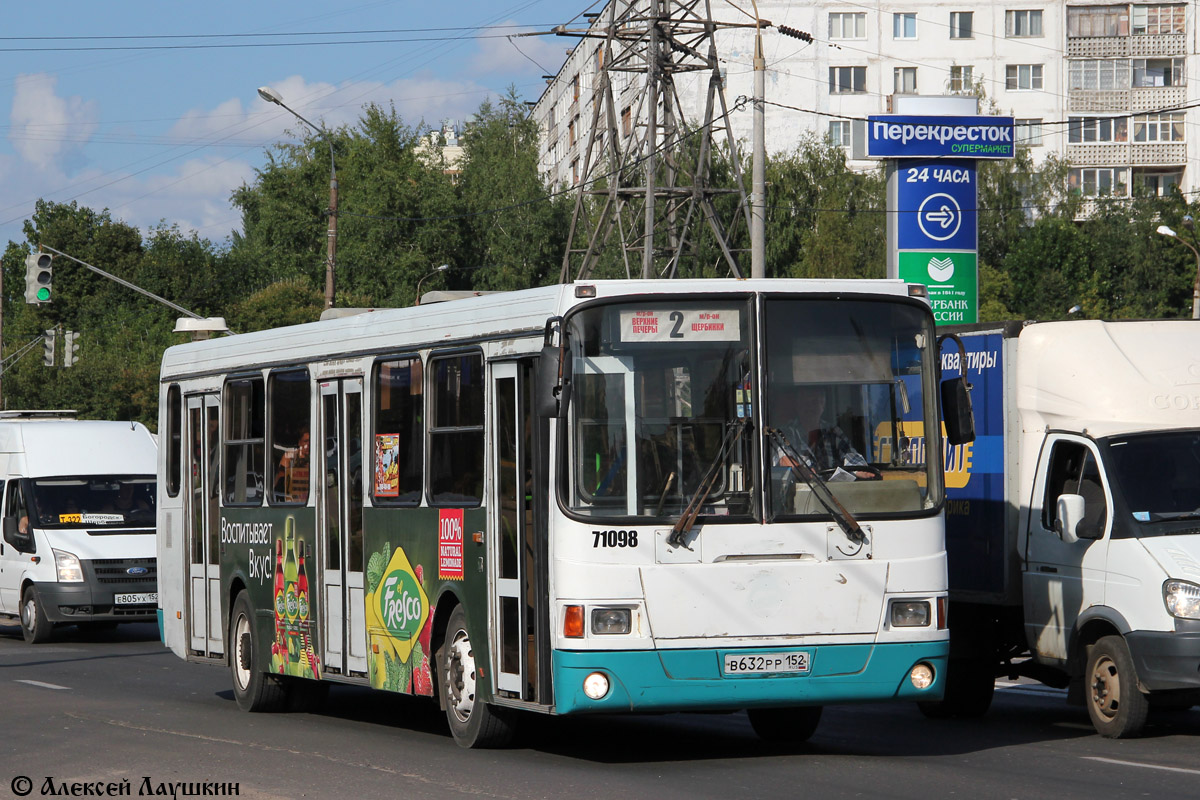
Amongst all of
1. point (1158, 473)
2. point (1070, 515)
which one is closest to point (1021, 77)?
point (1158, 473)

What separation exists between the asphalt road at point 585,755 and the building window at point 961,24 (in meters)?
63.3

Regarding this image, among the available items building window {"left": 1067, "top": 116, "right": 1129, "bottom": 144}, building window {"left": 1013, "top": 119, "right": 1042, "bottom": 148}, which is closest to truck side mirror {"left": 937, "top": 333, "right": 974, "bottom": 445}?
building window {"left": 1013, "top": 119, "right": 1042, "bottom": 148}

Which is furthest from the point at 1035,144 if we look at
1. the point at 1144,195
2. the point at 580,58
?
the point at 580,58

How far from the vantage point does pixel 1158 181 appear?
80500 mm

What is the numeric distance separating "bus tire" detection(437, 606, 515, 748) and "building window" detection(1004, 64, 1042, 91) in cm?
6829

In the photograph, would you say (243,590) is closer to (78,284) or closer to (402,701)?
(402,701)

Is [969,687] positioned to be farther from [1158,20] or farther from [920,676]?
[1158,20]

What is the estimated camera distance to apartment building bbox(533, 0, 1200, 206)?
73.4m

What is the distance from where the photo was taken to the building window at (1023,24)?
75.2 metres

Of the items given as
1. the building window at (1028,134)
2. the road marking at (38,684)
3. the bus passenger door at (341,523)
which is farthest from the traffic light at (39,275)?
the building window at (1028,134)

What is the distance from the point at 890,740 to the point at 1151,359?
3154mm

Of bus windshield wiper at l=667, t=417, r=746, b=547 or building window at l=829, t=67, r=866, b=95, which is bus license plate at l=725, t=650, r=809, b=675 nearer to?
bus windshield wiper at l=667, t=417, r=746, b=547

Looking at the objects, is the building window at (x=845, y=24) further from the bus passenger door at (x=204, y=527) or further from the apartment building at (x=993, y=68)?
the bus passenger door at (x=204, y=527)

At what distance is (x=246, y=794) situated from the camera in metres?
9.08
